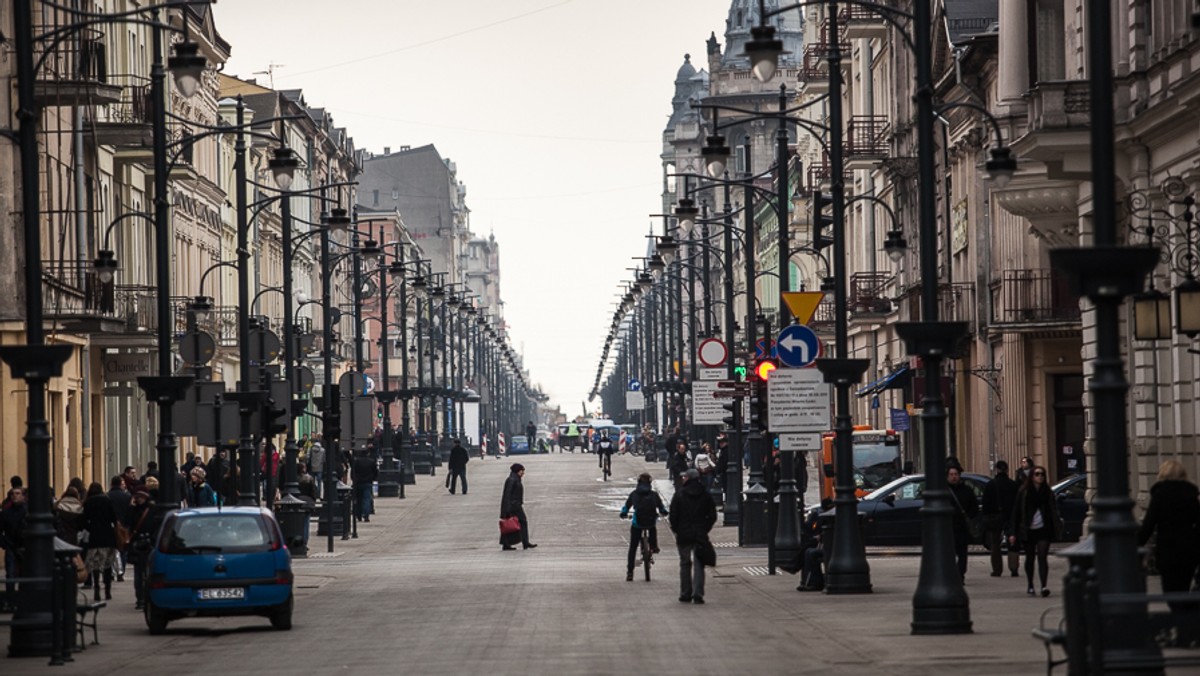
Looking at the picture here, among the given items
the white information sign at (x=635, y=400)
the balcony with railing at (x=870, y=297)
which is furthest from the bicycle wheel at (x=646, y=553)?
the white information sign at (x=635, y=400)

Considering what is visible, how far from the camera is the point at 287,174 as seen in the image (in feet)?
114

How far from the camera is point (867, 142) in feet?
217

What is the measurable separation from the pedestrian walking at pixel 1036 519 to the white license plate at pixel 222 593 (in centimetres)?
914

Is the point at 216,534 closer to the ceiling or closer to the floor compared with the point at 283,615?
closer to the ceiling

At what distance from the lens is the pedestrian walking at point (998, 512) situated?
31625mm

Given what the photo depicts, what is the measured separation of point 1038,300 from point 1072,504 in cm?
894

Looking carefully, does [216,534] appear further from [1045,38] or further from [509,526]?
[509,526]

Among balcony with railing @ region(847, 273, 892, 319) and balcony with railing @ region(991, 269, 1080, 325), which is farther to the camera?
balcony with railing @ region(847, 273, 892, 319)

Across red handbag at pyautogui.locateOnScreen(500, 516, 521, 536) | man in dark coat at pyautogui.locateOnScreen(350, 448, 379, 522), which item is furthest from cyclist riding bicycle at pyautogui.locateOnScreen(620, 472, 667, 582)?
man in dark coat at pyautogui.locateOnScreen(350, 448, 379, 522)

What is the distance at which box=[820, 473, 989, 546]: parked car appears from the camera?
39.0 metres

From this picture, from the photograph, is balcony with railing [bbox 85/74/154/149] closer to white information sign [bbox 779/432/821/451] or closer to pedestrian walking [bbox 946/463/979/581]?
white information sign [bbox 779/432/821/451]

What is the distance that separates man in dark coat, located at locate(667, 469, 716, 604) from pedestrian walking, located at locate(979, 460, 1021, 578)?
13.5ft

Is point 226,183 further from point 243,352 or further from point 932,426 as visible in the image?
point 932,426

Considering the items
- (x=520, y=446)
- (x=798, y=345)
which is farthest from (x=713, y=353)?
(x=520, y=446)
